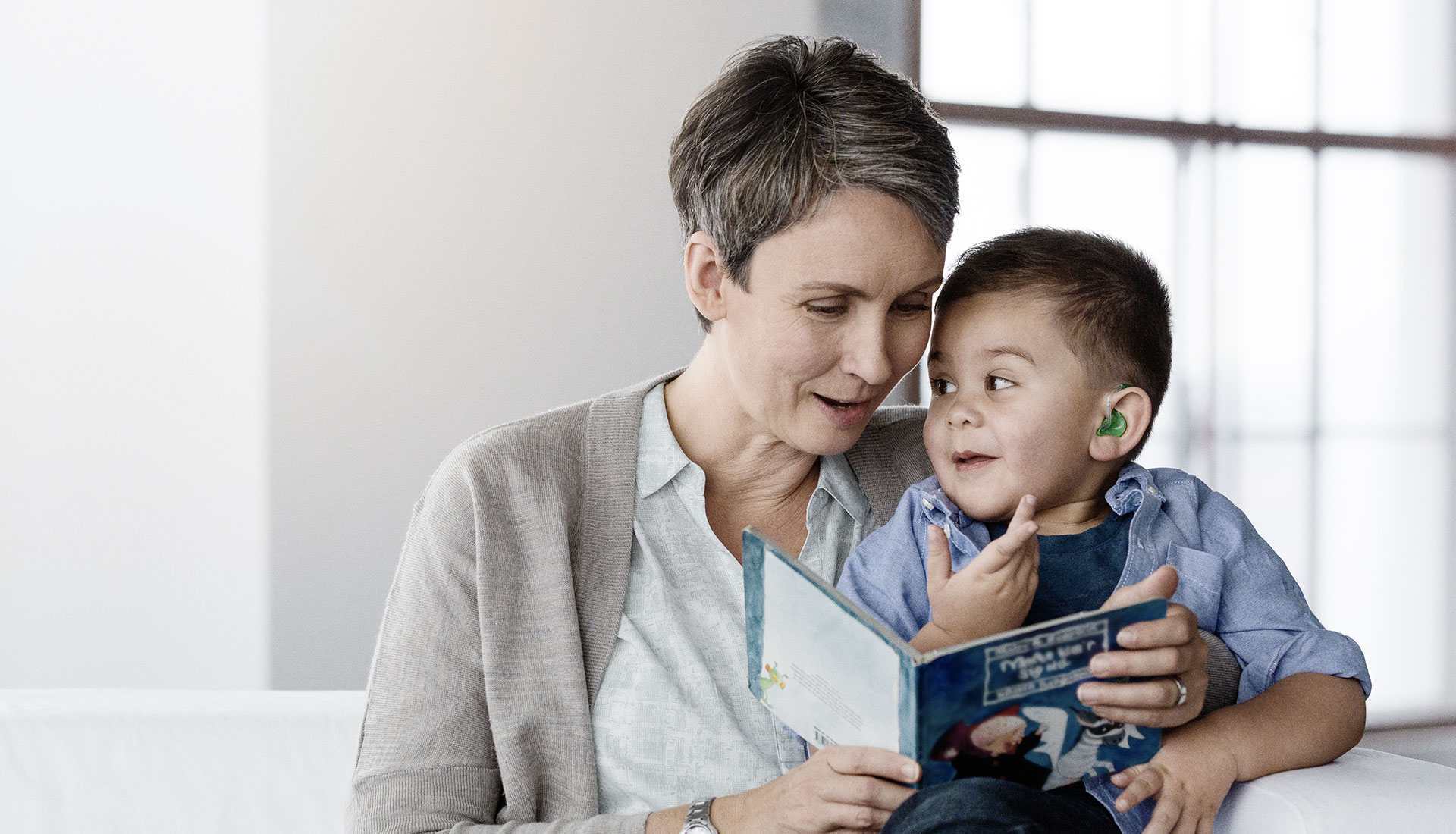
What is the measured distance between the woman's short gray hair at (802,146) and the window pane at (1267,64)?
309 centimetres

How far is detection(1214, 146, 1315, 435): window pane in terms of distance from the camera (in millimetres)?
3908

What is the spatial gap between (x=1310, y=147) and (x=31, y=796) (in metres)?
4.15

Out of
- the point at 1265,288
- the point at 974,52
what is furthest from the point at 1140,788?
the point at 1265,288

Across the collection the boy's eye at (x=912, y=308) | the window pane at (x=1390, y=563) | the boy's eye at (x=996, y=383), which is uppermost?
the boy's eye at (x=912, y=308)

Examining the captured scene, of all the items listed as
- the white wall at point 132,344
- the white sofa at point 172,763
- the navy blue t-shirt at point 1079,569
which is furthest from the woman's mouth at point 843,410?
the white wall at point 132,344

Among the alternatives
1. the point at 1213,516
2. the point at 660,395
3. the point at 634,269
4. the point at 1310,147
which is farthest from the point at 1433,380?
the point at 660,395

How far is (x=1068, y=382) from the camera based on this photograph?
124 centimetres

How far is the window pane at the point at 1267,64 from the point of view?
390 cm

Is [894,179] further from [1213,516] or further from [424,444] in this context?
[424,444]

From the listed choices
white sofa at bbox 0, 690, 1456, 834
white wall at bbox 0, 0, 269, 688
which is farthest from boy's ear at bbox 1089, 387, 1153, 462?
white wall at bbox 0, 0, 269, 688

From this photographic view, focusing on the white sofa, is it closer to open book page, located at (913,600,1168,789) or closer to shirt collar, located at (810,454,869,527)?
shirt collar, located at (810,454,869,527)

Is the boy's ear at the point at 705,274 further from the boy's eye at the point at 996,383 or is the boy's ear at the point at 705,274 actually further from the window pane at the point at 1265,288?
the window pane at the point at 1265,288

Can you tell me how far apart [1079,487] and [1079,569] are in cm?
10

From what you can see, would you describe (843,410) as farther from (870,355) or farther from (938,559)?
(938,559)
